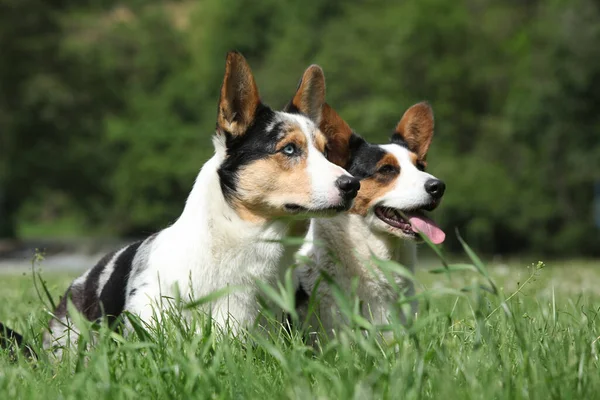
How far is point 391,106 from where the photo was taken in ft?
102

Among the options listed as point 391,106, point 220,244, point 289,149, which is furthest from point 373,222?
point 391,106

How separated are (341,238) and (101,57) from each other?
32.6 metres

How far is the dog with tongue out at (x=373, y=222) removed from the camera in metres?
4.88

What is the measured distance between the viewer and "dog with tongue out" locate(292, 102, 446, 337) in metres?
4.88

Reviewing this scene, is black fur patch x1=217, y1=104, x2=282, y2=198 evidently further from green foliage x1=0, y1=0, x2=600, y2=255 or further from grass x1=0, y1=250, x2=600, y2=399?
green foliage x1=0, y1=0, x2=600, y2=255

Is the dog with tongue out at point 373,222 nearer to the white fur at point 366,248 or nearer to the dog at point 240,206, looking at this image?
the white fur at point 366,248

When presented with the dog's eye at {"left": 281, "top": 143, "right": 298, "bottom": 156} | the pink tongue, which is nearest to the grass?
the dog's eye at {"left": 281, "top": 143, "right": 298, "bottom": 156}

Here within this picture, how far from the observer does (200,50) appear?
47.6 metres

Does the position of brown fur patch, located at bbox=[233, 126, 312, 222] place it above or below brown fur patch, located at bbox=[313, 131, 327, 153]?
→ below

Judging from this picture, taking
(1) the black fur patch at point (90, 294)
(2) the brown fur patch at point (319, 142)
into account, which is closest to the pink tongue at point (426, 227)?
(2) the brown fur patch at point (319, 142)

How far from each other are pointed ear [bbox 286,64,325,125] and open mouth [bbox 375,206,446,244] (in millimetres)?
753

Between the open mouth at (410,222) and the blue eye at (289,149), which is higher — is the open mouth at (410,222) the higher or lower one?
the lower one

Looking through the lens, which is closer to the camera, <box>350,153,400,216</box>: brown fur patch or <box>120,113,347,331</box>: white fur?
<box>120,113,347,331</box>: white fur

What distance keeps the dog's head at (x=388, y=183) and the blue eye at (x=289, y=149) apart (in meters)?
0.93
